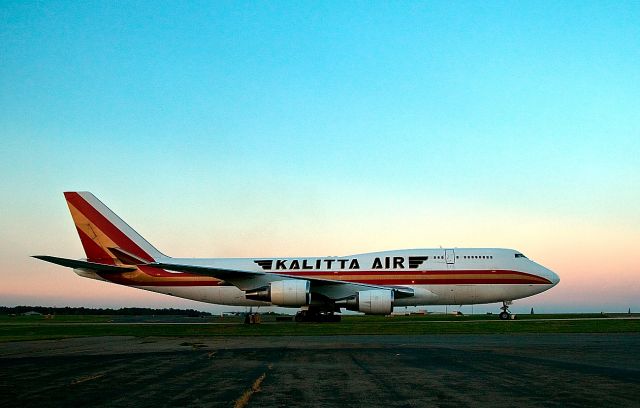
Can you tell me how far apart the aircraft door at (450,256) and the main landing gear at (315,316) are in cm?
816

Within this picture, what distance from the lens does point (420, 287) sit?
117ft

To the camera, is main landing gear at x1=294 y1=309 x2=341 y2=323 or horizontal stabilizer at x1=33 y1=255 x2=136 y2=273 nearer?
horizontal stabilizer at x1=33 y1=255 x2=136 y2=273

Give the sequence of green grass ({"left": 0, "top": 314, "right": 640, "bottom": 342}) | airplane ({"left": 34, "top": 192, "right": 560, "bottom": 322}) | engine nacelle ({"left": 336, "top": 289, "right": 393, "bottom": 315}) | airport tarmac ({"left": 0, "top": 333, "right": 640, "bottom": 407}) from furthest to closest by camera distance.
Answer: airplane ({"left": 34, "top": 192, "right": 560, "bottom": 322}) < engine nacelle ({"left": 336, "top": 289, "right": 393, "bottom": 315}) < green grass ({"left": 0, "top": 314, "right": 640, "bottom": 342}) < airport tarmac ({"left": 0, "top": 333, "right": 640, "bottom": 407})

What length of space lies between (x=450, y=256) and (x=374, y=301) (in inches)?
272

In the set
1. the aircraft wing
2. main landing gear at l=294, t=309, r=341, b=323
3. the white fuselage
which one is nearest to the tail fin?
the white fuselage

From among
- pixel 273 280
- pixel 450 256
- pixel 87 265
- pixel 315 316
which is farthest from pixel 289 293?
pixel 87 265

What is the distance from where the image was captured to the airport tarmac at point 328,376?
26.6ft

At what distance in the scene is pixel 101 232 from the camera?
39.5 meters

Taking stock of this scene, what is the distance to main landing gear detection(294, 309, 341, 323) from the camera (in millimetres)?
36719

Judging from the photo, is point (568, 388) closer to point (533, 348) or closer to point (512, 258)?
point (533, 348)

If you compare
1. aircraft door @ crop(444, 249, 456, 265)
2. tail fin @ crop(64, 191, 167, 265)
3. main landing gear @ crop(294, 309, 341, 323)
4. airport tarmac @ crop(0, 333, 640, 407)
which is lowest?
airport tarmac @ crop(0, 333, 640, 407)

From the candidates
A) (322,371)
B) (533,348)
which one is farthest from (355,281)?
(322,371)

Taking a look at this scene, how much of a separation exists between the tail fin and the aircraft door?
65.9ft

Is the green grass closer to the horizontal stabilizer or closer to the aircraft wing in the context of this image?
the aircraft wing
